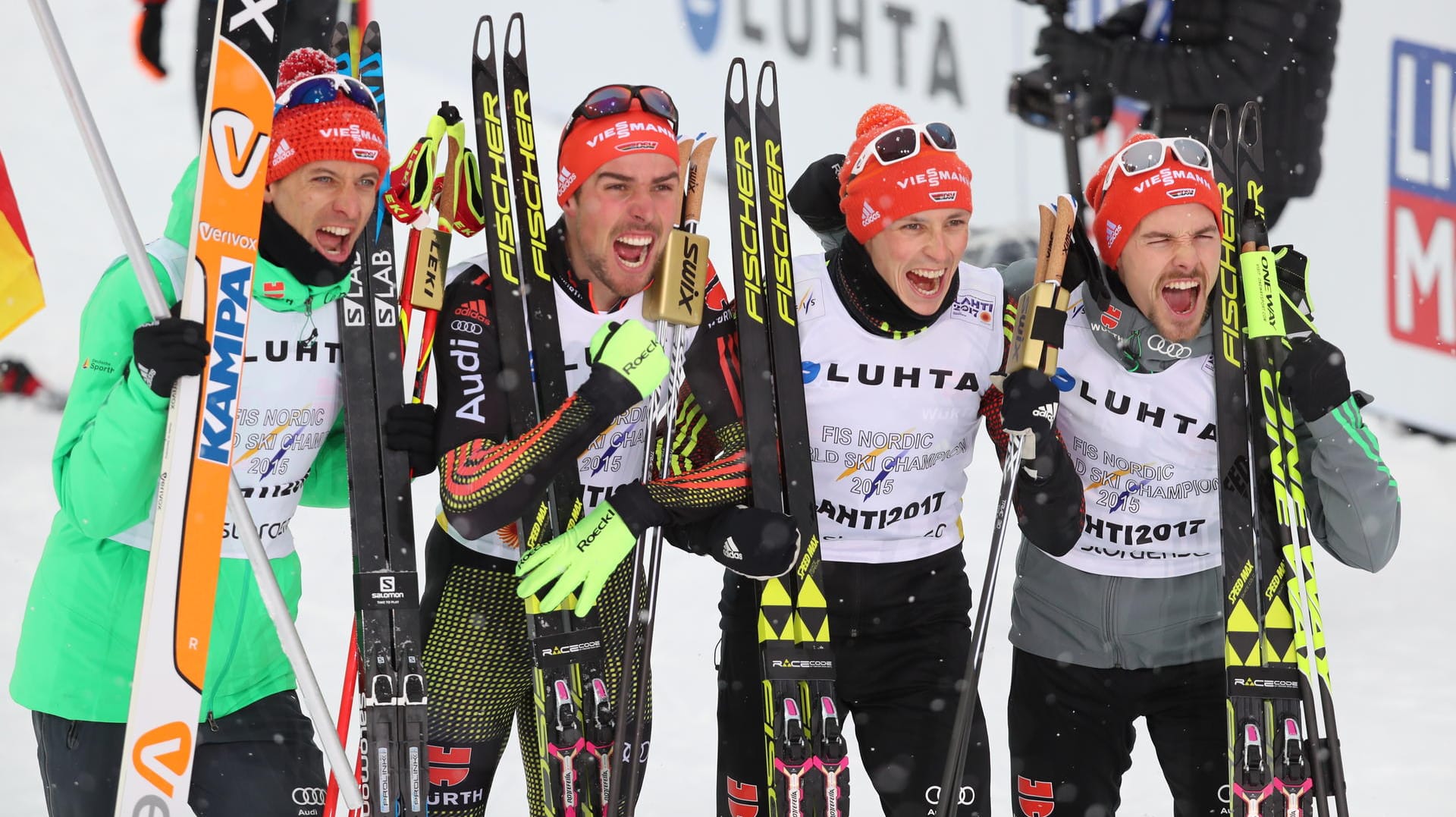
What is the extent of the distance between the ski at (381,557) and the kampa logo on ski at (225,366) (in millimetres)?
264

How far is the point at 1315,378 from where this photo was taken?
3.03m

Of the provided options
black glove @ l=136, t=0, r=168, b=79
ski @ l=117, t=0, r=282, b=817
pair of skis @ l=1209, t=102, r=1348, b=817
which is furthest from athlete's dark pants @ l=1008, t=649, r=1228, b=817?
black glove @ l=136, t=0, r=168, b=79

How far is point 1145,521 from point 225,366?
75.9 inches

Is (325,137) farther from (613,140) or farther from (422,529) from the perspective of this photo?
(422,529)

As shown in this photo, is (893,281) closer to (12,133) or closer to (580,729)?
(580,729)

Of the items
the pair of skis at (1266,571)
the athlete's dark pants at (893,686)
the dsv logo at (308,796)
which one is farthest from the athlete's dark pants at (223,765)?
the pair of skis at (1266,571)

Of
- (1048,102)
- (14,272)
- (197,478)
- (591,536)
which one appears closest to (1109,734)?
(591,536)

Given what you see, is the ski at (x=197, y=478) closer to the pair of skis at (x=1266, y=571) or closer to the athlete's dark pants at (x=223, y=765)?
the athlete's dark pants at (x=223, y=765)

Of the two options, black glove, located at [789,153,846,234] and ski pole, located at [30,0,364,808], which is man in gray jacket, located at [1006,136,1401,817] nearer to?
black glove, located at [789,153,846,234]

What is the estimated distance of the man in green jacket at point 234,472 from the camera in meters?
2.80

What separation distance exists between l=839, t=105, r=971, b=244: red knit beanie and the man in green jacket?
3.35 ft

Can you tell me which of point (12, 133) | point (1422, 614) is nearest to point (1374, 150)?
point (1422, 614)

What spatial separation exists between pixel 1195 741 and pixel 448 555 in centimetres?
169

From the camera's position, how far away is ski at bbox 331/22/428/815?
120 inches
